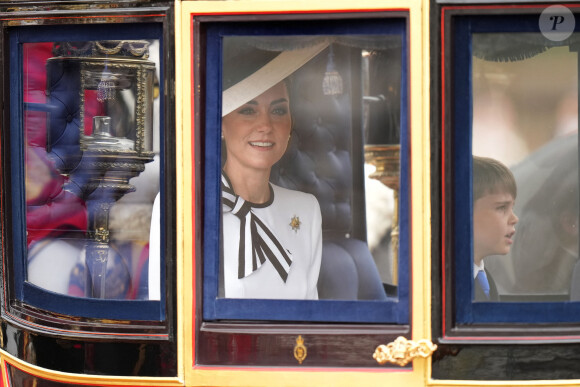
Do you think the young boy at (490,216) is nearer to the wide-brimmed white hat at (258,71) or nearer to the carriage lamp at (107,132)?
the wide-brimmed white hat at (258,71)

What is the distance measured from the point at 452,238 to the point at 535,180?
0.35 meters

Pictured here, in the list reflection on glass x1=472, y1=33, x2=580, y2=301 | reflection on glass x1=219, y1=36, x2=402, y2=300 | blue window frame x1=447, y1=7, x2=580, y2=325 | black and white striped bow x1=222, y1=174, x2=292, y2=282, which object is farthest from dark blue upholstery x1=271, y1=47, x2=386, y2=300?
reflection on glass x1=472, y1=33, x2=580, y2=301

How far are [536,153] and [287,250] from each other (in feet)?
2.90

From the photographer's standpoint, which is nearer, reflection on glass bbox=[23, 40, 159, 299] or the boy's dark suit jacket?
the boy's dark suit jacket

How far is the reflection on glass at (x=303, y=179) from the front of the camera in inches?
107

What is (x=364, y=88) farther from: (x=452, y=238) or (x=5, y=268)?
(x=5, y=268)

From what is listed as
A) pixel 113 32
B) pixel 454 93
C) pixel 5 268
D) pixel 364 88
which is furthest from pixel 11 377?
pixel 454 93

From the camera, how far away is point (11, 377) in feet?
10.0

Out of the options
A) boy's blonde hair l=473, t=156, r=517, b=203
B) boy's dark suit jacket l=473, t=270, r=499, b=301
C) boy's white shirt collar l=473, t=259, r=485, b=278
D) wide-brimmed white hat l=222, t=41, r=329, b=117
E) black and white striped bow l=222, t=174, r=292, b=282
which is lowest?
boy's dark suit jacket l=473, t=270, r=499, b=301

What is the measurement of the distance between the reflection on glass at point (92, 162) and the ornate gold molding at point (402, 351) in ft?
2.63

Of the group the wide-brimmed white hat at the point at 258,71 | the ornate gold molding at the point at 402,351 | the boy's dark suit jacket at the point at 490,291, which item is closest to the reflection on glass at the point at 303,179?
the wide-brimmed white hat at the point at 258,71

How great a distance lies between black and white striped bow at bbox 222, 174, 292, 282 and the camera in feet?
9.07

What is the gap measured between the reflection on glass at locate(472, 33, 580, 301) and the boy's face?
25 millimetres

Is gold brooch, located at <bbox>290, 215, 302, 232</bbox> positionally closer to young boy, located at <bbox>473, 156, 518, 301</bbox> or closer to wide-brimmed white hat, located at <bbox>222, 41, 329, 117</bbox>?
wide-brimmed white hat, located at <bbox>222, 41, 329, 117</bbox>
